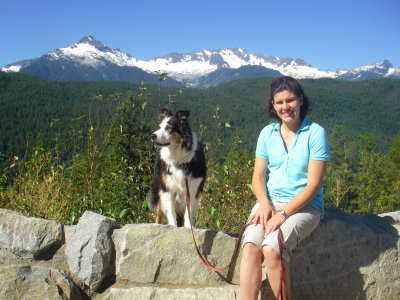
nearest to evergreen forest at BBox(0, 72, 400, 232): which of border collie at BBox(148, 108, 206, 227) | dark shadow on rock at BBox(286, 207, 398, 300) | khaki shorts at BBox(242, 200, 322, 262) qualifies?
border collie at BBox(148, 108, 206, 227)

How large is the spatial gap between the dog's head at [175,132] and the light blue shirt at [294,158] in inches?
43.4

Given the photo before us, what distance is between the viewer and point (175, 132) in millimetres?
3893

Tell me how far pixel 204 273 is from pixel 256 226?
0.65m

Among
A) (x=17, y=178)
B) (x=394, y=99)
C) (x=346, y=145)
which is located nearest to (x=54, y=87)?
(x=346, y=145)

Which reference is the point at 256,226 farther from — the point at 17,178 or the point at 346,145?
the point at 346,145

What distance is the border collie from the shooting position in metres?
3.84

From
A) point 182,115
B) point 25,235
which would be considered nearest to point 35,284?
point 25,235

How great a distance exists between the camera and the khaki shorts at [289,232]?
257cm

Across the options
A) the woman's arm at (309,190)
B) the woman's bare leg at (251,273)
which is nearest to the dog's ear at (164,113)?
the woman's arm at (309,190)

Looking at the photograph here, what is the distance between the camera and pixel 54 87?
349 ft

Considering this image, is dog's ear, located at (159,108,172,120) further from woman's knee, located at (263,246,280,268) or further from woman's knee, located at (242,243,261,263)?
woman's knee, located at (263,246,280,268)

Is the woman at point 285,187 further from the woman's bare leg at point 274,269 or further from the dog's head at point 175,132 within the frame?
the dog's head at point 175,132

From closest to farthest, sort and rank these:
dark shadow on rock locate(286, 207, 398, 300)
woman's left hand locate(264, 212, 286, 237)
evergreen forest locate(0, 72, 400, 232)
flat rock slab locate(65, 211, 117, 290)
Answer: woman's left hand locate(264, 212, 286, 237)
flat rock slab locate(65, 211, 117, 290)
dark shadow on rock locate(286, 207, 398, 300)
evergreen forest locate(0, 72, 400, 232)

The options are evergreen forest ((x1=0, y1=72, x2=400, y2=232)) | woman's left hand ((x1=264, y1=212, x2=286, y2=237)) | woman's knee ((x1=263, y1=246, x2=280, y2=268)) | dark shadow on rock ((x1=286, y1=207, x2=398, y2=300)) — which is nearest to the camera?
woman's knee ((x1=263, y1=246, x2=280, y2=268))
